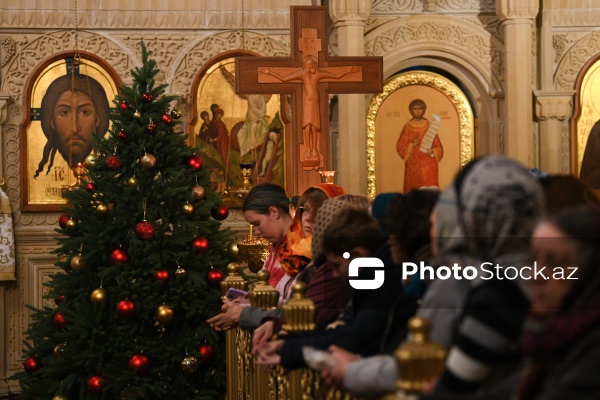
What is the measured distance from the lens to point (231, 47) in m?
10.5

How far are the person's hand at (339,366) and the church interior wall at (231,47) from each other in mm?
7363

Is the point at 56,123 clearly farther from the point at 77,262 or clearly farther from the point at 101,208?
the point at 77,262

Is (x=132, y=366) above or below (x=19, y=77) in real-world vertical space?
below

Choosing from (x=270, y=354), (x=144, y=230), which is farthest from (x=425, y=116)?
(x=270, y=354)

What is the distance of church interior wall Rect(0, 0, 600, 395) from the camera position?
33.9 feet

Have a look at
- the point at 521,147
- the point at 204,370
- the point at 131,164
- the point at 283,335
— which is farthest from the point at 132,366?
the point at 521,147

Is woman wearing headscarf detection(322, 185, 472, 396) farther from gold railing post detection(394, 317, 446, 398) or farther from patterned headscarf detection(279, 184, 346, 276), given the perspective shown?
patterned headscarf detection(279, 184, 346, 276)

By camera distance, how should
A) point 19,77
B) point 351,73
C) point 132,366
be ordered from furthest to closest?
point 19,77 → point 351,73 → point 132,366

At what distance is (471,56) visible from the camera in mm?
10820

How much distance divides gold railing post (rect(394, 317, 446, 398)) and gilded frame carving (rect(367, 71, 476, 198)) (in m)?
8.62

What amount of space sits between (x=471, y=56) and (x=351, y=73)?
2730mm

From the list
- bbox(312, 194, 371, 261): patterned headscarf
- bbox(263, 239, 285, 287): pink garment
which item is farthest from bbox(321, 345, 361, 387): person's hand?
bbox(263, 239, 285, 287): pink garment

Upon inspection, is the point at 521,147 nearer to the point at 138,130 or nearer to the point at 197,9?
the point at 197,9

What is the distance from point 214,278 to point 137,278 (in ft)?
1.62
